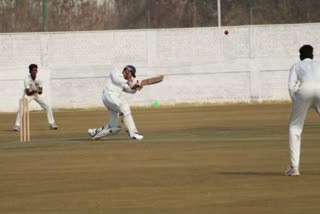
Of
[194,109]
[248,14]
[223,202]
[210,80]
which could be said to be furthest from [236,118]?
[223,202]

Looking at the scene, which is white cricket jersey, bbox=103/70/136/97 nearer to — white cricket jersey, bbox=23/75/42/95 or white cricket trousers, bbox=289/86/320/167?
white cricket jersey, bbox=23/75/42/95

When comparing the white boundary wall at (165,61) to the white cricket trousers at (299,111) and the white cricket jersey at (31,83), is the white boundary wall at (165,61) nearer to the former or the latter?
the white cricket jersey at (31,83)

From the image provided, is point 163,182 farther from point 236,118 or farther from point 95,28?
point 95,28

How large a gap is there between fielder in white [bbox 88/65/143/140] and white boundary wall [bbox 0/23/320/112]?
1750cm

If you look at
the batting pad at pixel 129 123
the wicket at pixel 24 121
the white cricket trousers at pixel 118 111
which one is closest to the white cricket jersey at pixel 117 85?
the white cricket trousers at pixel 118 111

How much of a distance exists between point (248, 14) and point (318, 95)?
112 feet

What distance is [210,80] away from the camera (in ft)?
158

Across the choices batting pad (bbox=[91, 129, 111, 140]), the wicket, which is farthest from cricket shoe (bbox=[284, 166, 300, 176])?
the wicket

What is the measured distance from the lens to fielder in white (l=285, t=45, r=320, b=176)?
18703 millimetres

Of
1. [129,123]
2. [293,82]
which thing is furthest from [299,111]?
[129,123]

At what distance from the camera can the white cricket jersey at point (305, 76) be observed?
61.9ft

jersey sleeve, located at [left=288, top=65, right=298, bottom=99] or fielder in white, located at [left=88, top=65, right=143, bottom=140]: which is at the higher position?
jersey sleeve, located at [left=288, top=65, right=298, bottom=99]

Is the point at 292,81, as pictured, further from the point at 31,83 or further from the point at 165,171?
the point at 31,83

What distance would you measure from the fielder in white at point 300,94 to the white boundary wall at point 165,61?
27994mm
